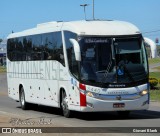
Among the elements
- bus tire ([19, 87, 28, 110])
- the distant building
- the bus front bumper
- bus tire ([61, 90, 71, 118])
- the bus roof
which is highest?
the bus roof

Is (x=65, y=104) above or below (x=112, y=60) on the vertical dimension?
below

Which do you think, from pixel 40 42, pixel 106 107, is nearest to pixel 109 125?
pixel 106 107

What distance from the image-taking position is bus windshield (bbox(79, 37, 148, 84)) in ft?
57.9

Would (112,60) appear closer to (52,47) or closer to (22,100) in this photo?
(52,47)

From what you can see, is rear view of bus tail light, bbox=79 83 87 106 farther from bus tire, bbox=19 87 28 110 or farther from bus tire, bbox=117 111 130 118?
bus tire, bbox=19 87 28 110

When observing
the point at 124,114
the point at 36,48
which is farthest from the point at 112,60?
the point at 36,48

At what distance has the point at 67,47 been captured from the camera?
18734 millimetres

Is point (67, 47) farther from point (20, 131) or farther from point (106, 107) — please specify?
point (20, 131)

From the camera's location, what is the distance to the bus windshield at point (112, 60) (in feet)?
57.9

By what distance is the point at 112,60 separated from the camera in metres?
17.8

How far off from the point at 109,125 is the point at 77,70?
2.48 m

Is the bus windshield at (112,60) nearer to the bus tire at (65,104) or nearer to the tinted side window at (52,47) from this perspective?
the tinted side window at (52,47)

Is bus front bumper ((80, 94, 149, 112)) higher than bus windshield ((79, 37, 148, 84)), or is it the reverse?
bus windshield ((79, 37, 148, 84))

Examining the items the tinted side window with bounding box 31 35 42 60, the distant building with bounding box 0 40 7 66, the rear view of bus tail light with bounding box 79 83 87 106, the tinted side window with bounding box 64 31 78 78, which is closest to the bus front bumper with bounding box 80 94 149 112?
the rear view of bus tail light with bounding box 79 83 87 106
